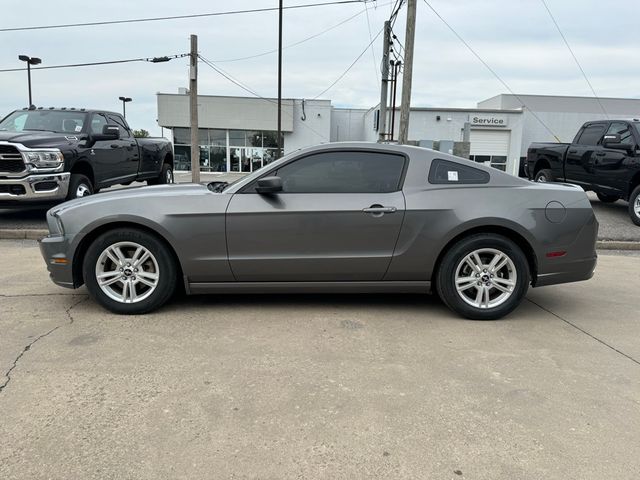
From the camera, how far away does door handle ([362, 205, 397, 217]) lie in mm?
4344

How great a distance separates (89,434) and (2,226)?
7600 mm

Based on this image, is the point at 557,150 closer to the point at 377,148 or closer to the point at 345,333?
the point at 377,148

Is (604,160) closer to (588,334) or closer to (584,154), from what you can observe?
(584,154)

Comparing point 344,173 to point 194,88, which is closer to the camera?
point 344,173

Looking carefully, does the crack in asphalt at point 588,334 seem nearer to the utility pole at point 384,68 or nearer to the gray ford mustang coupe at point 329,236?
the gray ford mustang coupe at point 329,236

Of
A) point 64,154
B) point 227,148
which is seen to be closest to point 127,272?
point 64,154

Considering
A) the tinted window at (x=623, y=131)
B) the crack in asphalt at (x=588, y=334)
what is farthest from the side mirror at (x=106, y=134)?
the tinted window at (x=623, y=131)

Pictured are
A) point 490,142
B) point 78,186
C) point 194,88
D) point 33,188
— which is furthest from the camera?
point 490,142

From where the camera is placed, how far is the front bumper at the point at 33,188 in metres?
7.94

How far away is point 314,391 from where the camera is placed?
311 centimetres

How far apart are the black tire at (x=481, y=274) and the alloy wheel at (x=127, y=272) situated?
254 centimetres

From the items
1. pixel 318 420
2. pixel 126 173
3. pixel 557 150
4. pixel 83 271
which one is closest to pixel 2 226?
pixel 126 173

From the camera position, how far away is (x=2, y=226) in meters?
8.73

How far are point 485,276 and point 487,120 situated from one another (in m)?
32.8
